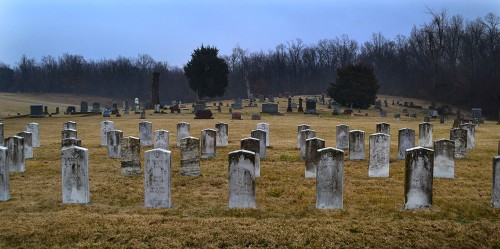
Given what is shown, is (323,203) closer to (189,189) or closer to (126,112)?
(189,189)

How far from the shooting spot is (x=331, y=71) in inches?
4107

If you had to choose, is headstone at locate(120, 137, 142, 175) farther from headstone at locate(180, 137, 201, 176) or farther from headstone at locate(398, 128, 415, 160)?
headstone at locate(398, 128, 415, 160)

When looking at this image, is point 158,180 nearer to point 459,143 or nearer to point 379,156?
point 379,156

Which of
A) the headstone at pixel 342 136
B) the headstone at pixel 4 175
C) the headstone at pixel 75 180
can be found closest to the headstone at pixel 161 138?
the headstone at pixel 342 136

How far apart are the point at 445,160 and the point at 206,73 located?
2124 inches

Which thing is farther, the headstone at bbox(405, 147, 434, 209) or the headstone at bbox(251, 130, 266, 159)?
the headstone at bbox(251, 130, 266, 159)

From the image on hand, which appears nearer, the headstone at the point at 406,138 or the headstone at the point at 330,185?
the headstone at the point at 330,185

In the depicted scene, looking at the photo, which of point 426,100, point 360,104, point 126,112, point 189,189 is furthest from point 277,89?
point 189,189

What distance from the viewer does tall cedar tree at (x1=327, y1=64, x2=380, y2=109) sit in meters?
54.1

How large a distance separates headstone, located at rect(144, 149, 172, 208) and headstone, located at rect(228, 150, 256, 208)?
140 centimetres

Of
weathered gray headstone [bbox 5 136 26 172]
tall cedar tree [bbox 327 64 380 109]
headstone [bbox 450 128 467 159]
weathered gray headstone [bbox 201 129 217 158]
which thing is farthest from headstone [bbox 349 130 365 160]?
tall cedar tree [bbox 327 64 380 109]

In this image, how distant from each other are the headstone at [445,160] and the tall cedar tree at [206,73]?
2116 inches

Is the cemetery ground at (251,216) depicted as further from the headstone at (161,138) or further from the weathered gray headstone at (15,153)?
the headstone at (161,138)

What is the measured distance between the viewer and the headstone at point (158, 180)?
10.3 metres
